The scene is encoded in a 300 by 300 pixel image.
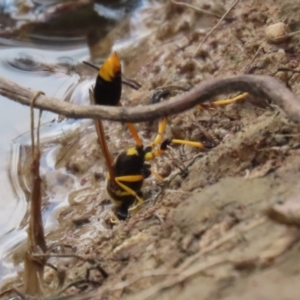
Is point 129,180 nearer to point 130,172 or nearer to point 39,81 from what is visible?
point 130,172

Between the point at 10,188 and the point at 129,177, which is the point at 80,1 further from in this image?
the point at 129,177

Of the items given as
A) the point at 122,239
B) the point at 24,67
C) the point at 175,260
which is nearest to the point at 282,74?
the point at 122,239

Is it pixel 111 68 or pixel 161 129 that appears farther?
pixel 161 129

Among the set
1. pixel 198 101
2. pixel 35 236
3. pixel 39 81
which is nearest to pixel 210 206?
pixel 198 101

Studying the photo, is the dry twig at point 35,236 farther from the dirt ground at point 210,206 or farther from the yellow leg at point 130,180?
the yellow leg at point 130,180

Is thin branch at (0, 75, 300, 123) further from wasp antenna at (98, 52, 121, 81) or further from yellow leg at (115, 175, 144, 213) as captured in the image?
yellow leg at (115, 175, 144, 213)

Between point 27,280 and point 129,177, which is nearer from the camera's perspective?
point 27,280

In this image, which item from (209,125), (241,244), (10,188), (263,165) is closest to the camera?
(241,244)
